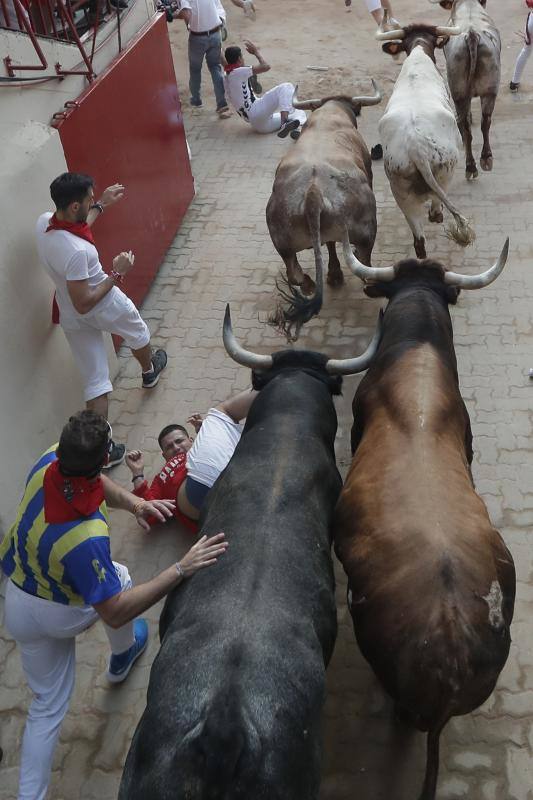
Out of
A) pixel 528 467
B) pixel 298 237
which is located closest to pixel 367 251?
pixel 298 237

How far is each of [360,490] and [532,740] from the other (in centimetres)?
157

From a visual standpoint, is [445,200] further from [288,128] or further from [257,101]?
[257,101]

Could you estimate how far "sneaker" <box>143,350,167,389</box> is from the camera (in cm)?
626

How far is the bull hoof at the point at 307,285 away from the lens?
6.61 metres

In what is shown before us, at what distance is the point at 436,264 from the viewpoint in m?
5.20

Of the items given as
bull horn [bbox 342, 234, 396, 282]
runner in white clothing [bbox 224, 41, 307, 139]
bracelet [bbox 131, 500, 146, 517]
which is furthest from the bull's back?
runner in white clothing [bbox 224, 41, 307, 139]

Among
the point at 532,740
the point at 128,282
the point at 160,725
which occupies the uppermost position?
the point at 160,725

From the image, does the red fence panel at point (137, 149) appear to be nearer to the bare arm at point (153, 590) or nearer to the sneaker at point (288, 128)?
the sneaker at point (288, 128)

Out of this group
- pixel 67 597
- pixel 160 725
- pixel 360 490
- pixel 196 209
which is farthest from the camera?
pixel 196 209

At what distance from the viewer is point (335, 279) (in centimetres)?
726

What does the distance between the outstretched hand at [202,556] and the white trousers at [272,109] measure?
321 inches

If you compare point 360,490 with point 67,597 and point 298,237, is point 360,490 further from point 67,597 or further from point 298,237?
point 298,237

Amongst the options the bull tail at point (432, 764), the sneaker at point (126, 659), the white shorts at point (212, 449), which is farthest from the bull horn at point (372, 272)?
the bull tail at point (432, 764)

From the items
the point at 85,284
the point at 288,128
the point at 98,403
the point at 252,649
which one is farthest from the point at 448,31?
the point at 252,649
